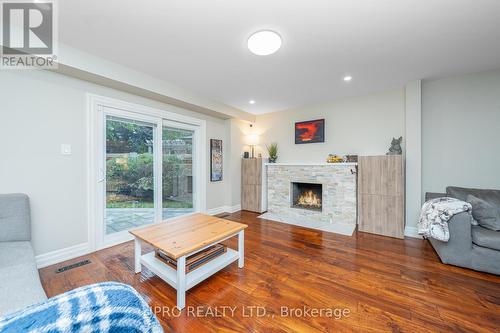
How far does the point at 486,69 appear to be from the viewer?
2771 mm

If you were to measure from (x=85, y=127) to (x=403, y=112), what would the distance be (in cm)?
478

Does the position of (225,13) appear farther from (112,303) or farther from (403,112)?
(403,112)

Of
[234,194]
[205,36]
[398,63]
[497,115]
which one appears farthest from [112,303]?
[497,115]

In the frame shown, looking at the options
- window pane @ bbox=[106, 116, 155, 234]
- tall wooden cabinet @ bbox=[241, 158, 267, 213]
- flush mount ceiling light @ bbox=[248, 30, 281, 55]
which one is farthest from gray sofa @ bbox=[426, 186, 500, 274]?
window pane @ bbox=[106, 116, 155, 234]

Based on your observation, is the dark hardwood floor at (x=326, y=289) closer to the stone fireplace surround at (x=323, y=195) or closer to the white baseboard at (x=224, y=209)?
the stone fireplace surround at (x=323, y=195)

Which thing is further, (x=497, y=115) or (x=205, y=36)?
(x=497, y=115)

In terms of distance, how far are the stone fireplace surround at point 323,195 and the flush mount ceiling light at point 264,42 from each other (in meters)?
2.46

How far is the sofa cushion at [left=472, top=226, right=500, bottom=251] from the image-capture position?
206 centimetres

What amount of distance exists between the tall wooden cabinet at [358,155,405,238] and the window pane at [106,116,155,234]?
355 cm

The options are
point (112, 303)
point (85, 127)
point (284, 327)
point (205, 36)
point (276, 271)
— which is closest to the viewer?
point (112, 303)

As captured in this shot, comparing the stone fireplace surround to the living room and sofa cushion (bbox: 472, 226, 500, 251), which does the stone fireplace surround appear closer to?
the living room

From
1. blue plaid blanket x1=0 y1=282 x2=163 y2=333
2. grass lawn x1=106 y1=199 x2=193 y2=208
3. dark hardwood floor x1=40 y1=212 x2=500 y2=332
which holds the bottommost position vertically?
dark hardwood floor x1=40 y1=212 x2=500 y2=332

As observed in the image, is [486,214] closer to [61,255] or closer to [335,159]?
[335,159]

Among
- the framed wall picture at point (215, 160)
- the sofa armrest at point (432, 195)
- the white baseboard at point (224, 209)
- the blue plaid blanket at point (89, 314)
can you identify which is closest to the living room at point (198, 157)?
the blue plaid blanket at point (89, 314)
